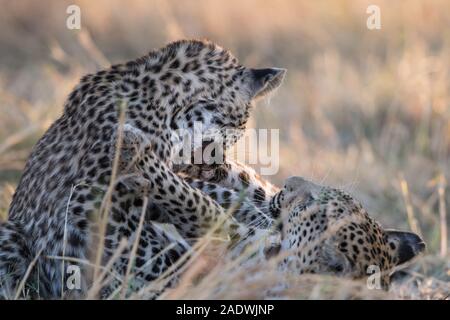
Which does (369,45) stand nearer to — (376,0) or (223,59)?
(376,0)

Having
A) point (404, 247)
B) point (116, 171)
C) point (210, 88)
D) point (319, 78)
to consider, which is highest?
point (319, 78)

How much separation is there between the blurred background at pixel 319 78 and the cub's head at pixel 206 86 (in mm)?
689

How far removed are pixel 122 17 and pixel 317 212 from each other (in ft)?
35.4

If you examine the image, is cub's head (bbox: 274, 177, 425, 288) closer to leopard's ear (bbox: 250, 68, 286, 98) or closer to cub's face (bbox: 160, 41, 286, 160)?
cub's face (bbox: 160, 41, 286, 160)

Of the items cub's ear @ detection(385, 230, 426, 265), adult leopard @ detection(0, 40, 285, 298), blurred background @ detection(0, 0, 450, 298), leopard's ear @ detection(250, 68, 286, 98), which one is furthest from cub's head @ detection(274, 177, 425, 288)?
leopard's ear @ detection(250, 68, 286, 98)

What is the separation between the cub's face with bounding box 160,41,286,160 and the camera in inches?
282

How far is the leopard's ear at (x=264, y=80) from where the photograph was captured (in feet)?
25.0

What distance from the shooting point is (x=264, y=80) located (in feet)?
25.1

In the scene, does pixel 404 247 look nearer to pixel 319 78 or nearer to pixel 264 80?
pixel 264 80

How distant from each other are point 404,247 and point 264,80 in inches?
70.2

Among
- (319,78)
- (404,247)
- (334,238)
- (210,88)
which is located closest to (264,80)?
(210,88)

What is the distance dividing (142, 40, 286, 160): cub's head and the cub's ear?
1.49 m

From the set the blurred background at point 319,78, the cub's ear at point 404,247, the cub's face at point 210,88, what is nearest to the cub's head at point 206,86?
the cub's face at point 210,88
